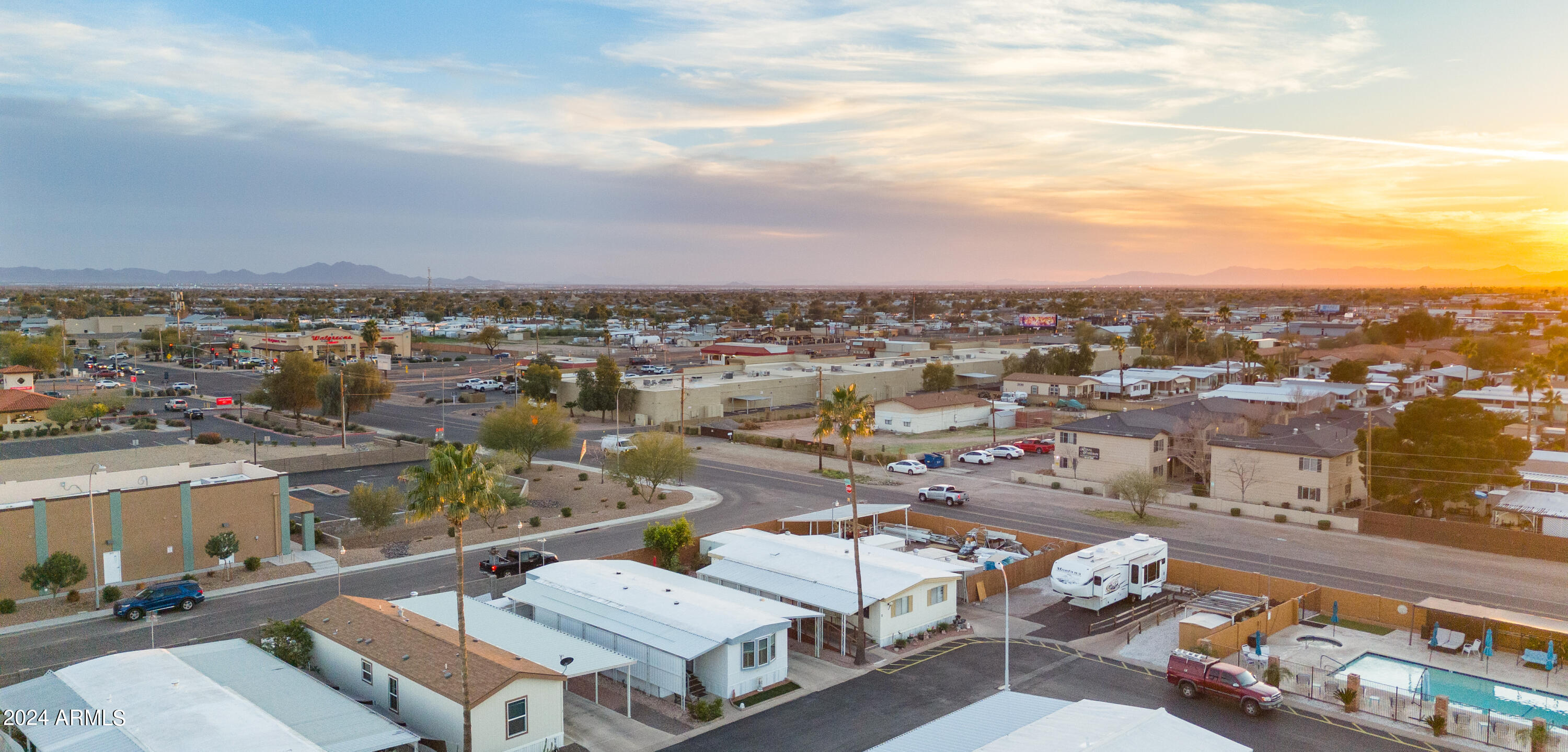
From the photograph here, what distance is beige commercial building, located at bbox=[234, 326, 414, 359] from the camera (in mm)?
127375

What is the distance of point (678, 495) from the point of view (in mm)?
57625

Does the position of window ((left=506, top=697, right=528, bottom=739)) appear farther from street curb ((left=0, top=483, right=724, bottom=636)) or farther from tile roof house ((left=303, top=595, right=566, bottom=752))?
street curb ((left=0, top=483, right=724, bottom=636))

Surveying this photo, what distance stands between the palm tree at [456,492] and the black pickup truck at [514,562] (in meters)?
18.2

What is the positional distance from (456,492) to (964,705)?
622 inches

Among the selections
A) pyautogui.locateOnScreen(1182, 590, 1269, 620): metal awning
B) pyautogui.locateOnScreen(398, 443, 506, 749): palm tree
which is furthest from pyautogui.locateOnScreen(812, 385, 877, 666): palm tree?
pyautogui.locateOnScreen(398, 443, 506, 749): palm tree

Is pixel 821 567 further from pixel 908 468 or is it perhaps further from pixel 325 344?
pixel 325 344

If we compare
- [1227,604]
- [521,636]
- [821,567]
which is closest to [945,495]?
[821,567]

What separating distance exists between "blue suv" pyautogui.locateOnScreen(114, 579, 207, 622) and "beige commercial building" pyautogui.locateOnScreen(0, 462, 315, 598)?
280 cm

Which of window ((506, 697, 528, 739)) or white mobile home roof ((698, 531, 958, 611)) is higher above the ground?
white mobile home roof ((698, 531, 958, 611))

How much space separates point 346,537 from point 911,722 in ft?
109

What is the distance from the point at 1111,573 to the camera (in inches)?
1417

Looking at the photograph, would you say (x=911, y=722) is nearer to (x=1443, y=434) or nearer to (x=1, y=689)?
(x=1, y=689)

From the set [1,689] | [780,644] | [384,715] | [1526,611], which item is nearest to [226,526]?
[1,689]

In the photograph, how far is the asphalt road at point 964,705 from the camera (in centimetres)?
2473
